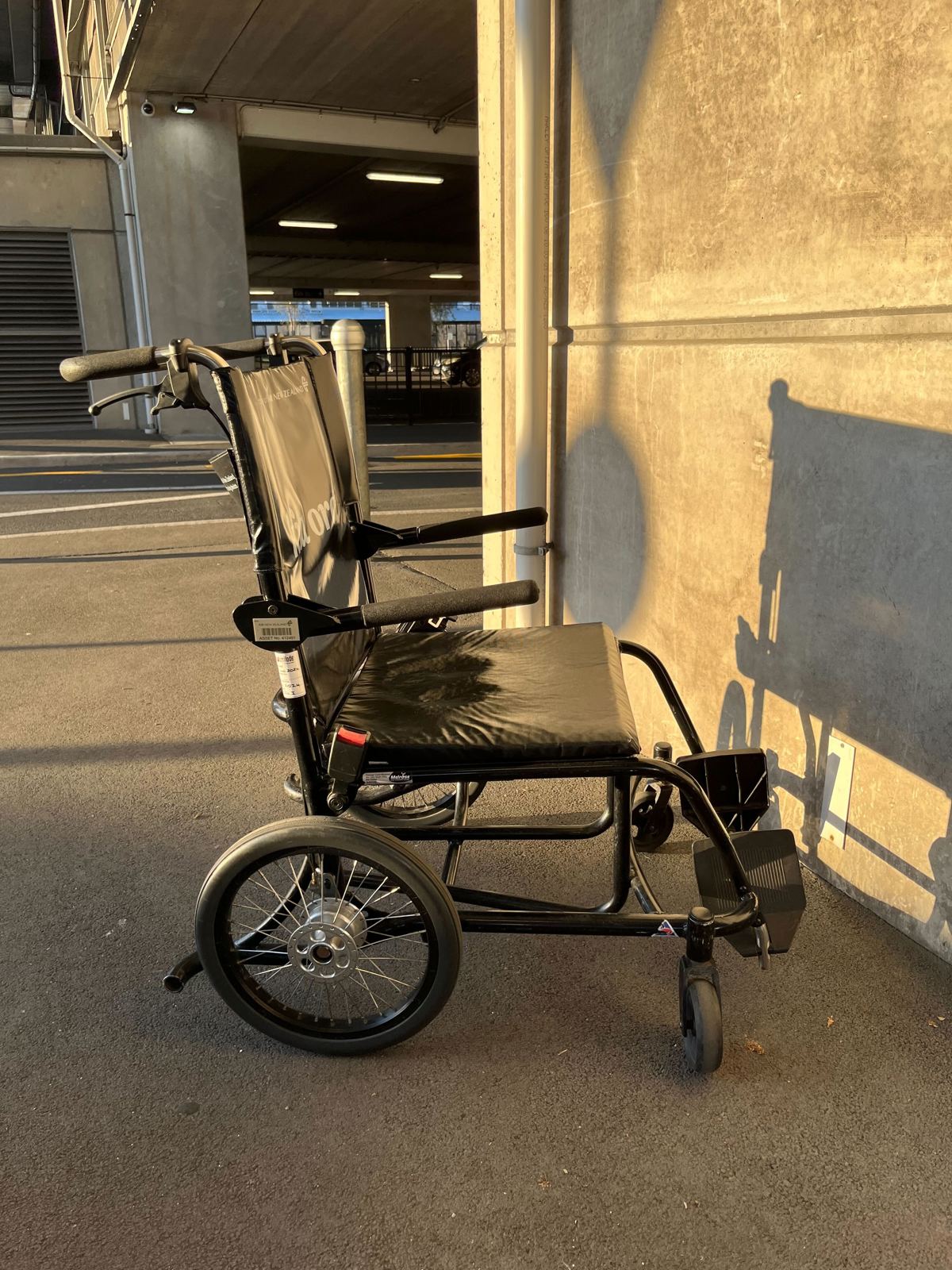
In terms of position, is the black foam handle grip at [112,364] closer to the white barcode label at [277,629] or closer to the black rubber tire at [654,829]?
the white barcode label at [277,629]

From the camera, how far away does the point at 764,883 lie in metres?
2.11

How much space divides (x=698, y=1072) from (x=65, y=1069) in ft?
4.22

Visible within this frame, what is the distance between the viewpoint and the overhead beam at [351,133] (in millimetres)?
11750

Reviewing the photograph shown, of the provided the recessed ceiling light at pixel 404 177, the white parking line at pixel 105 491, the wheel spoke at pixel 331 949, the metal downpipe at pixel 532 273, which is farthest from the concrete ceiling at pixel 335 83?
the wheel spoke at pixel 331 949

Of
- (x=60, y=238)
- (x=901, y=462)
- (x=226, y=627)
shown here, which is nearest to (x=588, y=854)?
(x=901, y=462)

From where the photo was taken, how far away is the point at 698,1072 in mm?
1891

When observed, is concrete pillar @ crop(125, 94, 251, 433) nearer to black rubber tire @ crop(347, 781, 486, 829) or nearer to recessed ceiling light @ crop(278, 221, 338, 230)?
black rubber tire @ crop(347, 781, 486, 829)

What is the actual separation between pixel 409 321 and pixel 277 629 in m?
40.4

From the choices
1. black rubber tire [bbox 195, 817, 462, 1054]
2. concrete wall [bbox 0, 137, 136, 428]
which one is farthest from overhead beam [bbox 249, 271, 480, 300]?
black rubber tire [bbox 195, 817, 462, 1054]

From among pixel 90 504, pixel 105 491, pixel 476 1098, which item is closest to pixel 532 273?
pixel 476 1098

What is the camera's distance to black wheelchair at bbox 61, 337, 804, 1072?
1.75 metres

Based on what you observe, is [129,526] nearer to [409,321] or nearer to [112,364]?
[112,364]

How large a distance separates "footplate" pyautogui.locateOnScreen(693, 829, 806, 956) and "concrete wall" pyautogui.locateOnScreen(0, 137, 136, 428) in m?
11.8

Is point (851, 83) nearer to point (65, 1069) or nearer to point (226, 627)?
point (65, 1069)
